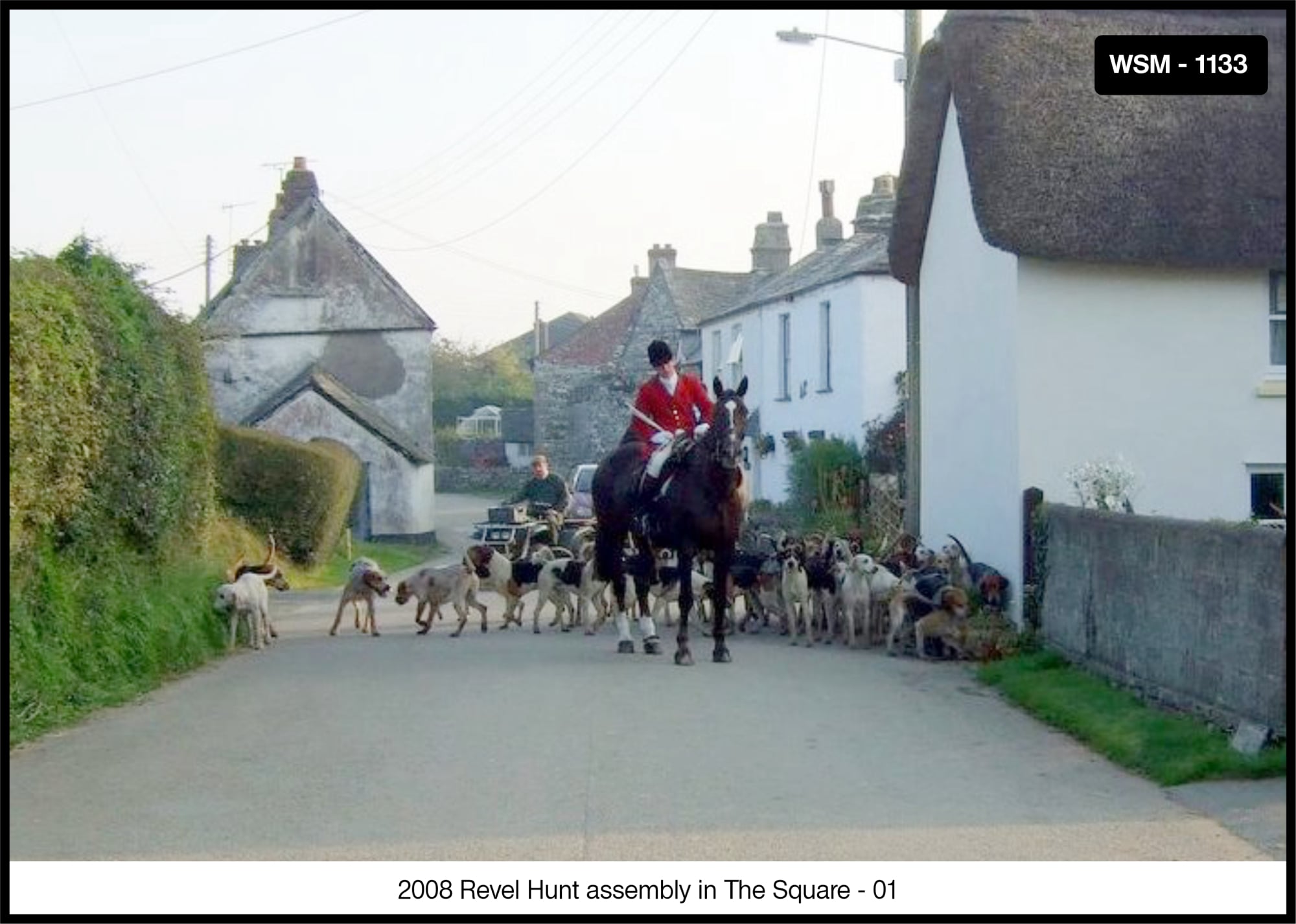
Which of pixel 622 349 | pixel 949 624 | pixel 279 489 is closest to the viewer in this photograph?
pixel 949 624

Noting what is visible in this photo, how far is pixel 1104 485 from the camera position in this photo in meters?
16.8

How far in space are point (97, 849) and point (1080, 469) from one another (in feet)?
38.1

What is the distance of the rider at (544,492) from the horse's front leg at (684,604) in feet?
24.4

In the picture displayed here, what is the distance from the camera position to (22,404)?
11.4 metres

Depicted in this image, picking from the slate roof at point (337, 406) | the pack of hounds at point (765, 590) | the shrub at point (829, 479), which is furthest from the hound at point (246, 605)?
the slate roof at point (337, 406)

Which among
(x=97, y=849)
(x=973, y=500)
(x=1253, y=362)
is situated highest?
(x=1253, y=362)

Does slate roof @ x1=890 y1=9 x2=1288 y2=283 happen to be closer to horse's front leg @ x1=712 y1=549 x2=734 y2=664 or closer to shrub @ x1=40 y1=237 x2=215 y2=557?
horse's front leg @ x1=712 y1=549 x2=734 y2=664

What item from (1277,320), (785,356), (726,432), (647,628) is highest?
(785,356)

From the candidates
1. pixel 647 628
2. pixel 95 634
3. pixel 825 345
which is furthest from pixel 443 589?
pixel 825 345

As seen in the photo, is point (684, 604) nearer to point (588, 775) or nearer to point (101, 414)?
point (101, 414)

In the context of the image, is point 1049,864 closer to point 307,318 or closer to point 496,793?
point 496,793

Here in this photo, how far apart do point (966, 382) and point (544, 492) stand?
20.9 ft

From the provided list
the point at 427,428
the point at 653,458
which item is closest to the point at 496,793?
the point at 653,458

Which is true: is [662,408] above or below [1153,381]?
below
